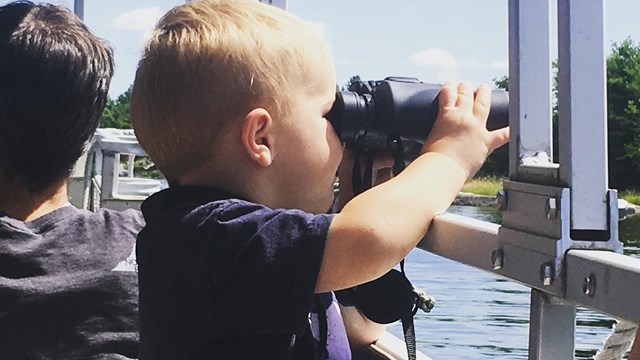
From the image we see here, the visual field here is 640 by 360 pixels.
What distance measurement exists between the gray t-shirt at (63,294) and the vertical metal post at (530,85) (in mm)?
593

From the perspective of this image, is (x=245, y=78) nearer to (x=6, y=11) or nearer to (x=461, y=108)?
(x=461, y=108)

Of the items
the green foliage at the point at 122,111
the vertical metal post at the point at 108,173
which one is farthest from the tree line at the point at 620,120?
the vertical metal post at the point at 108,173

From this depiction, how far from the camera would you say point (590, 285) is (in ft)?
2.75

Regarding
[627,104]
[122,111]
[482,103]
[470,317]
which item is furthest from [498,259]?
[122,111]

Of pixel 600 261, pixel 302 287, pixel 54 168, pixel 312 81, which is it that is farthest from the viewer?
pixel 54 168

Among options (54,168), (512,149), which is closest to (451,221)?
(512,149)

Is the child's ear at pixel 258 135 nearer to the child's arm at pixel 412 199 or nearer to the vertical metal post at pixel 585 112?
the child's arm at pixel 412 199

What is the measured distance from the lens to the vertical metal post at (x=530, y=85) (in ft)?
3.34

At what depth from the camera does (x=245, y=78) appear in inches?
41.2

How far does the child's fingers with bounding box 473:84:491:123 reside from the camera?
3.60 ft

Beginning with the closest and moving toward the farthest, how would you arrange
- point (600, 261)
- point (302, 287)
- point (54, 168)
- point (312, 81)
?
point (600, 261) < point (302, 287) < point (312, 81) < point (54, 168)

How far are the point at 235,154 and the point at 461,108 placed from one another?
0.79 ft

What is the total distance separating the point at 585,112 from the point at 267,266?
32 centimetres

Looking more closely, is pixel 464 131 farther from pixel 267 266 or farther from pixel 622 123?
pixel 622 123
